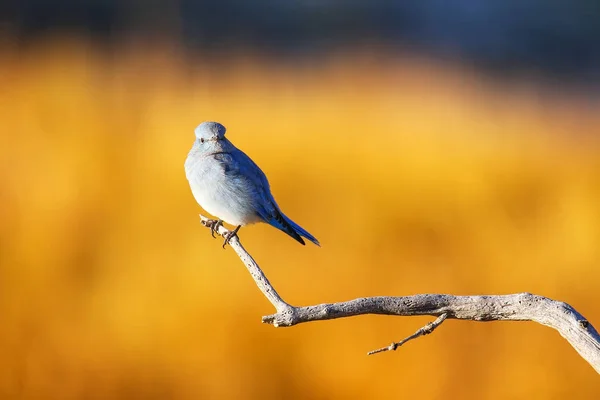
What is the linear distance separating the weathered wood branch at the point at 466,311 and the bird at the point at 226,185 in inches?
25.2

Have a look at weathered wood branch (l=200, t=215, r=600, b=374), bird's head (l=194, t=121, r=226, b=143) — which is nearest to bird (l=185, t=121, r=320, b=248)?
bird's head (l=194, t=121, r=226, b=143)

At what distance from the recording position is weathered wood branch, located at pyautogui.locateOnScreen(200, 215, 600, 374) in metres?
2.09

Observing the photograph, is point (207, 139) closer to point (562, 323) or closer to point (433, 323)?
point (433, 323)

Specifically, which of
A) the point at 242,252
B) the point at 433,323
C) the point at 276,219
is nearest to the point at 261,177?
the point at 276,219

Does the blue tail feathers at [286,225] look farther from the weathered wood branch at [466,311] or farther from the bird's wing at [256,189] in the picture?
the weathered wood branch at [466,311]

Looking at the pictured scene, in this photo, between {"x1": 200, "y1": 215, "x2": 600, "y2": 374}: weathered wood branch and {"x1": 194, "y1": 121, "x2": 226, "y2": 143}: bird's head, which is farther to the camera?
{"x1": 194, "y1": 121, "x2": 226, "y2": 143}: bird's head

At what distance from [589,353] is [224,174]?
1368 mm

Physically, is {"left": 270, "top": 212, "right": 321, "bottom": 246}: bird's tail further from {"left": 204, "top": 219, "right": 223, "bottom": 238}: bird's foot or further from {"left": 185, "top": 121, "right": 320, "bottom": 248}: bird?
{"left": 204, "top": 219, "right": 223, "bottom": 238}: bird's foot

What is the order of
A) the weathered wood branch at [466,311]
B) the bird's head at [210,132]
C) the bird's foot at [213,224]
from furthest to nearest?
the bird's foot at [213,224], the bird's head at [210,132], the weathered wood branch at [466,311]

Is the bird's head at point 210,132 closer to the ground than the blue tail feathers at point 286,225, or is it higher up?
higher up

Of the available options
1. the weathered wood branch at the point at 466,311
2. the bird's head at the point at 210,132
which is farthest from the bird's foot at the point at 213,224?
the weathered wood branch at the point at 466,311

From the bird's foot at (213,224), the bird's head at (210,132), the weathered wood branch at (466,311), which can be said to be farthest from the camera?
the bird's foot at (213,224)

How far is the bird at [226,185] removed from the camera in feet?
9.25

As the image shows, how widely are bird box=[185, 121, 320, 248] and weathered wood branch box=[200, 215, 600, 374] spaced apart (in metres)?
0.64
